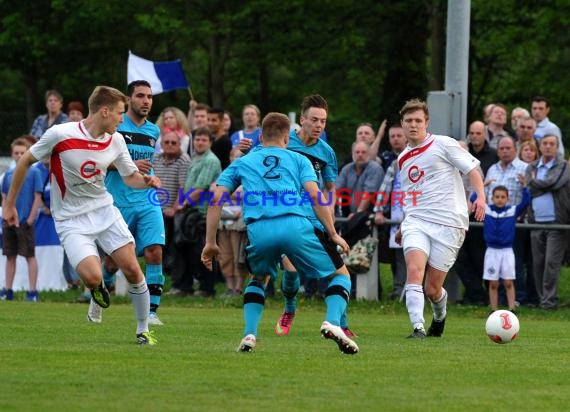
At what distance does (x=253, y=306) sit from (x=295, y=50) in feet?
85.5

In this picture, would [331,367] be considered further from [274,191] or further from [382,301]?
[382,301]

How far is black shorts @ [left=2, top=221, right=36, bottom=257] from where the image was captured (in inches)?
787

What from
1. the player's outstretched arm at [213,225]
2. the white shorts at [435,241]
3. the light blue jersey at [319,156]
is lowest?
the white shorts at [435,241]

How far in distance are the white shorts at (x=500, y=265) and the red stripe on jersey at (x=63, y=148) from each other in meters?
7.59

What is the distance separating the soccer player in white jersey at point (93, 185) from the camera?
11.7 m

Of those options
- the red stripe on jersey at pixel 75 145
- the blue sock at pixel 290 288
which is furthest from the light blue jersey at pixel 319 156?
the red stripe on jersey at pixel 75 145

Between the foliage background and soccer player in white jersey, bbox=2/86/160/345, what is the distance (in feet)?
45.9

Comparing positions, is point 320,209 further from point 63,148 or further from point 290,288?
point 290,288

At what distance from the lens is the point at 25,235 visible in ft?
65.9

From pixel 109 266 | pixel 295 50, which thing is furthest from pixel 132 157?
pixel 295 50

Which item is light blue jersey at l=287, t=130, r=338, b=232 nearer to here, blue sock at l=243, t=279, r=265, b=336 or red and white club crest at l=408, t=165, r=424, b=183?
red and white club crest at l=408, t=165, r=424, b=183

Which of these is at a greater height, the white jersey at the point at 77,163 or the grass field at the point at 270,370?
the white jersey at the point at 77,163

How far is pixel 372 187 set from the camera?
19.7 metres

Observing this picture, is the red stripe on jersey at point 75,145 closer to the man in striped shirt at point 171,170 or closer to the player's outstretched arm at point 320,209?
the player's outstretched arm at point 320,209
